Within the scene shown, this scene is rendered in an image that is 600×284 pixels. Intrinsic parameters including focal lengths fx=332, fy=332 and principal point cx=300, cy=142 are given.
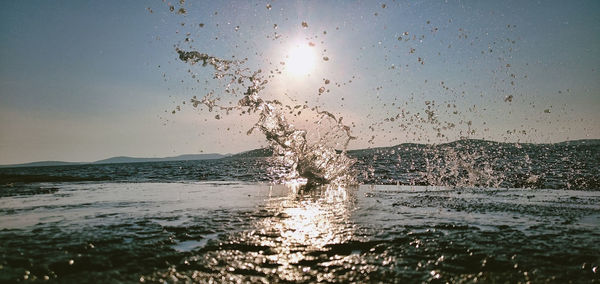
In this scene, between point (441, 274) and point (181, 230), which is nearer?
point (441, 274)

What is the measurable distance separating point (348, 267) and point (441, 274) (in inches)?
38.7

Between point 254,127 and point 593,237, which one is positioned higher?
point 254,127

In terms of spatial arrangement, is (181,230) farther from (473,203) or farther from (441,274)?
(473,203)

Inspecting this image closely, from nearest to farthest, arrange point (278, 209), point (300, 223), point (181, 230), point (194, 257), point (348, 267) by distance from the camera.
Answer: point (348, 267) → point (194, 257) → point (181, 230) → point (300, 223) → point (278, 209)

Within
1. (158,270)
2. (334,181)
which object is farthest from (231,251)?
(334,181)

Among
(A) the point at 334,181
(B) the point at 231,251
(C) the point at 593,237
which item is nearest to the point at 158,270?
(B) the point at 231,251

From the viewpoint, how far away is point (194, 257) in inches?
163

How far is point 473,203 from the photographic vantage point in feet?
30.9

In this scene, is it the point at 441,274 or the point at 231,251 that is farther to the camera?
the point at 231,251

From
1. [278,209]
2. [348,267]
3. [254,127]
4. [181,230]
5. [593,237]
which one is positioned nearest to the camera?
[348,267]

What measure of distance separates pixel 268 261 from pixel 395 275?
1.46 meters

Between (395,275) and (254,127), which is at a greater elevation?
(254,127)

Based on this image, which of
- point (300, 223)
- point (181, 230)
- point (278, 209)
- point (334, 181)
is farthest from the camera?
point (334, 181)

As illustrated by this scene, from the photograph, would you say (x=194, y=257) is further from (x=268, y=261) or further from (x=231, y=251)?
(x=268, y=261)
